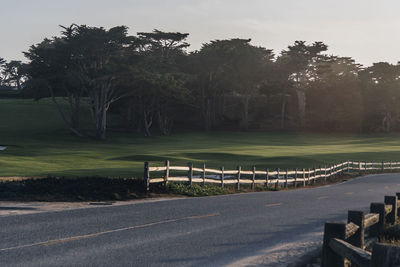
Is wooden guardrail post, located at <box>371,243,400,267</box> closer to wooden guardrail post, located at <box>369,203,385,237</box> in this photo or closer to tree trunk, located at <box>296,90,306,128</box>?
wooden guardrail post, located at <box>369,203,385,237</box>

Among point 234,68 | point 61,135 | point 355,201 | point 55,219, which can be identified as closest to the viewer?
point 55,219

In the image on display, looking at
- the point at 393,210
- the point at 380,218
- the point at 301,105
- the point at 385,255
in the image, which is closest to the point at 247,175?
the point at 393,210

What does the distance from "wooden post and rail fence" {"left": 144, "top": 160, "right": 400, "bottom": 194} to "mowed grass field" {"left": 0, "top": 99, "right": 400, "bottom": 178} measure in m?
4.59

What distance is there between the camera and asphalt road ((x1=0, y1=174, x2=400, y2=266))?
33.3 ft

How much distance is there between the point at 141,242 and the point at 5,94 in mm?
144211

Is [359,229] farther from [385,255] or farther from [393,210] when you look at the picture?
[393,210]

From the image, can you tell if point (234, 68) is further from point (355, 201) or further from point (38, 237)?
point (38, 237)

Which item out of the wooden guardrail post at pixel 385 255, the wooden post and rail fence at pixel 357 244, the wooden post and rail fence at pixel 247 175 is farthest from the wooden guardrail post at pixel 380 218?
the wooden post and rail fence at pixel 247 175

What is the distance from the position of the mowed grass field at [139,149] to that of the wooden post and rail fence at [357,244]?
24.3 meters

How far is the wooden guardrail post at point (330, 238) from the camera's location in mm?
7617

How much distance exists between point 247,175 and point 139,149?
29179mm

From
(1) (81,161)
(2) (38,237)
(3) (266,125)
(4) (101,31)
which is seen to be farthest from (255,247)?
(3) (266,125)

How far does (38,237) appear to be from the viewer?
39.0 feet

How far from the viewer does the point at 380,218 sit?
10.9m
